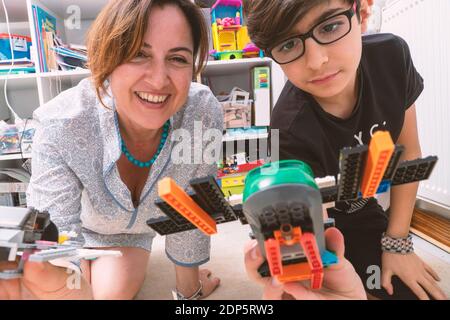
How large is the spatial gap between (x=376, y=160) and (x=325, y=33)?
0.78ft

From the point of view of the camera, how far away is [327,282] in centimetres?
34

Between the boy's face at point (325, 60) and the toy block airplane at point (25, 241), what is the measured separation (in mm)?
340

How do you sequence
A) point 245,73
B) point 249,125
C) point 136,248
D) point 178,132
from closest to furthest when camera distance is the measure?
point 178,132 → point 136,248 → point 249,125 → point 245,73

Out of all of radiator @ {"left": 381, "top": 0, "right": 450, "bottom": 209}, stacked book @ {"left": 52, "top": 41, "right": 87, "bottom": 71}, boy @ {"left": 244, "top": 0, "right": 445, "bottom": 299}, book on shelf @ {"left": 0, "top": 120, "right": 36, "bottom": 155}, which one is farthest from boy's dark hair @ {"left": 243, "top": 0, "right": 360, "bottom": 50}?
book on shelf @ {"left": 0, "top": 120, "right": 36, "bottom": 155}

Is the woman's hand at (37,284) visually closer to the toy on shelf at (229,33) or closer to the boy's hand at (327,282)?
the boy's hand at (327,282)

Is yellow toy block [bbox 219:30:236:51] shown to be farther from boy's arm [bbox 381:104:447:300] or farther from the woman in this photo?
boy's arm [bbox 381:104:447:300]

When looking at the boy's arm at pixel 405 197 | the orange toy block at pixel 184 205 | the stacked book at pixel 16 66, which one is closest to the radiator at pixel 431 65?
the boy's arm at pixel 405 197

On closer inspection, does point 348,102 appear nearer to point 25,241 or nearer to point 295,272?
point 295,272

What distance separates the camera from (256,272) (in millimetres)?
341

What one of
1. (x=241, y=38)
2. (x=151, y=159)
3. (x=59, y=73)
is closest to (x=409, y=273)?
(x=151, y=159)

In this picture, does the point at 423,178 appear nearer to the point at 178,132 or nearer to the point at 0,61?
the point at 178,132

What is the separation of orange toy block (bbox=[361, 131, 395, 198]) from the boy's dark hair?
0.23 metres
